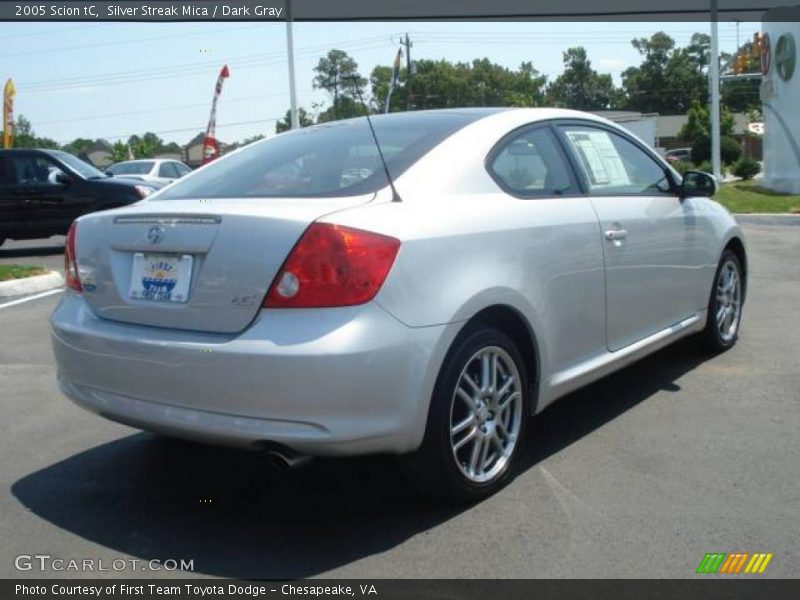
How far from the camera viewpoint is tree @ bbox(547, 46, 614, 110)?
9088 cm

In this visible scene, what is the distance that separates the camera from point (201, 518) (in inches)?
135

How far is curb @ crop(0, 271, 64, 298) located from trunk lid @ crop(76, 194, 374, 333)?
244 inches

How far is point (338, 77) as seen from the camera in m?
3.95

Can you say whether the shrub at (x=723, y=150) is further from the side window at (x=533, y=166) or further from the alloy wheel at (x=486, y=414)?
the alloy wheel at (x=486, y=414)

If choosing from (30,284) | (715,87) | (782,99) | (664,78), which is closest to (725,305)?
(30,284)

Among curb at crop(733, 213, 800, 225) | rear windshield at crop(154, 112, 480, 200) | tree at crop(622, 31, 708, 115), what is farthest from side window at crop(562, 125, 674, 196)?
tree at crop(622, 31, 708, 115)

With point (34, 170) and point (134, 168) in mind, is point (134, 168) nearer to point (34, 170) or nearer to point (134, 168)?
point (134, 168)

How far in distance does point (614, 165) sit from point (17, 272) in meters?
7.53

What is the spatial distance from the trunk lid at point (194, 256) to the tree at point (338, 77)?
0.67 m

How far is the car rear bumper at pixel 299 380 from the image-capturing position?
292cm

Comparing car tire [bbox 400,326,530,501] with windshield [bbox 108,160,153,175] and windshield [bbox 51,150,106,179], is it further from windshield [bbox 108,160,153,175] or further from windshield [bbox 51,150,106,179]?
windshield [bbox 108,160,153,175]
